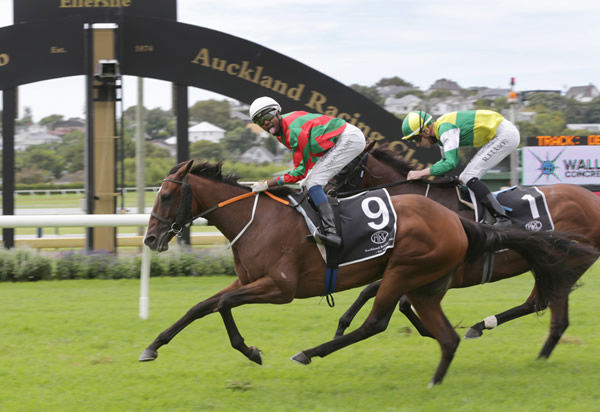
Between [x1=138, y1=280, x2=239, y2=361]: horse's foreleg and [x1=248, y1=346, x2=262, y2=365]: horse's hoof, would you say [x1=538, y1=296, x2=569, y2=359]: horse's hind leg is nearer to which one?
[x1=248, y1=346, x2=262, y2=365]: horse's hoof

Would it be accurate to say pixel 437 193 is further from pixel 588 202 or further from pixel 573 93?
pixel 573 93

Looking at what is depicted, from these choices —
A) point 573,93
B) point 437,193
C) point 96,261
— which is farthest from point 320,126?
point 573,93

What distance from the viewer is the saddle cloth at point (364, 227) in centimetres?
397

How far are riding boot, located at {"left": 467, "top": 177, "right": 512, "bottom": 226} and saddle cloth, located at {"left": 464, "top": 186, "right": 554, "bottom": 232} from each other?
0.06 m

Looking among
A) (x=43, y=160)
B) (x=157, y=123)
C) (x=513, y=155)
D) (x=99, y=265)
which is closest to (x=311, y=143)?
(x=99, y=265)

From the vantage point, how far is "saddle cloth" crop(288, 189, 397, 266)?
13.0 ft

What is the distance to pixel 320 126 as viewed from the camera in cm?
417

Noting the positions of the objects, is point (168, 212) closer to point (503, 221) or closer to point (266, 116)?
point (266, 116)

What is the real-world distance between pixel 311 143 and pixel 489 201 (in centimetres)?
129

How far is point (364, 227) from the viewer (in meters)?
3.99

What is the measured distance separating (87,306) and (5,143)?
3534 mm

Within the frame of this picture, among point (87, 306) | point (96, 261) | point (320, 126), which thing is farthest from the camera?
point (96, 261)

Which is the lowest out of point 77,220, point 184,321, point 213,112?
point 184,321

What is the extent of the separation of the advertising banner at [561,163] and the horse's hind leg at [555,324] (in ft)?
34.7
